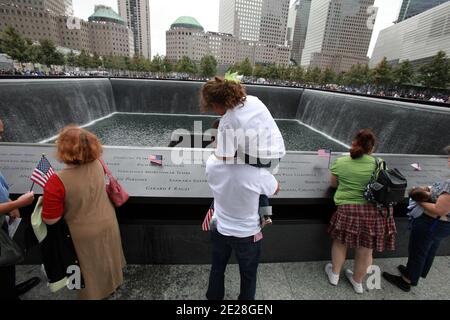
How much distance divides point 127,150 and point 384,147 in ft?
37.1

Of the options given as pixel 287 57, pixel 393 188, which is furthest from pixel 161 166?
pixel 287 57

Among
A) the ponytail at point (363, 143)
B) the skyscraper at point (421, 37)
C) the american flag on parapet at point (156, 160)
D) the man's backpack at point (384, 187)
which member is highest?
the skyscraper at point (421, 37)

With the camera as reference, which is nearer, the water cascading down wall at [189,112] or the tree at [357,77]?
the water cascading down wall at [189,112]

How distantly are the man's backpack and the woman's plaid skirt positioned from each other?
0.45 feet

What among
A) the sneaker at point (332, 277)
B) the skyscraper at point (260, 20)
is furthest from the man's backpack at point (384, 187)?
the skyscraper at point (260, 20)

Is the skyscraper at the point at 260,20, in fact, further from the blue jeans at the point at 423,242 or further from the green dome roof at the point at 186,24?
the blue jeans at the point at 423,242

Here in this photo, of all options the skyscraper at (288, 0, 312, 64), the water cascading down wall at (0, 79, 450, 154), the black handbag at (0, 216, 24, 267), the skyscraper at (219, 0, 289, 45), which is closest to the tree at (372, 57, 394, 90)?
the water cascading down wall at (0, 79, 450, 154)

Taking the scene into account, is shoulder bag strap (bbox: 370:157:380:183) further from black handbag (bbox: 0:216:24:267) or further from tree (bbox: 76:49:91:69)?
tree (bbox: 76:49:91:69)

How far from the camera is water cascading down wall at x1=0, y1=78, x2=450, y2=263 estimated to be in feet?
8.39

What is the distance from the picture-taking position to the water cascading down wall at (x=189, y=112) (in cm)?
256

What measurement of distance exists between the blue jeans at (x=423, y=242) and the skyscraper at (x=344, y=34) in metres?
116

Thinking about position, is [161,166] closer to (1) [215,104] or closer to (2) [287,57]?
(1) [215,104]

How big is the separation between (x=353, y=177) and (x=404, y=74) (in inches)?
1851

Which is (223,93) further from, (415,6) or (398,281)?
(415,6)
